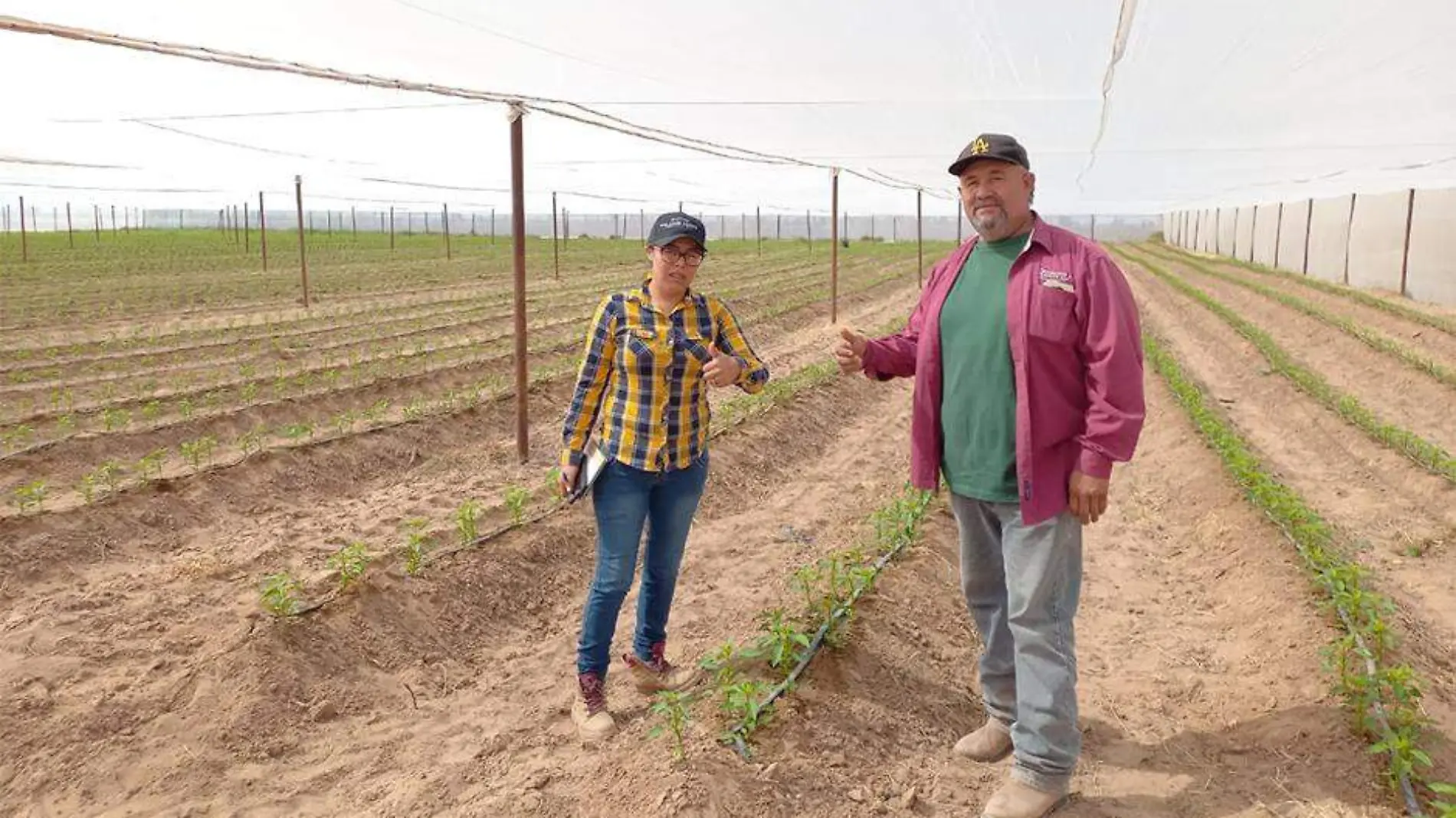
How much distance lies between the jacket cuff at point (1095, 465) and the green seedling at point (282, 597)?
10.7ft

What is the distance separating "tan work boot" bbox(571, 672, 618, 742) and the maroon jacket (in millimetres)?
1660

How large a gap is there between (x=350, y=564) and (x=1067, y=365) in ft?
11.3

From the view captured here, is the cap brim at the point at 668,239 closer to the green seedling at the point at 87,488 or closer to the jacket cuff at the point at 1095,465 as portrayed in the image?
the jacket cuff at the point at 1095,465

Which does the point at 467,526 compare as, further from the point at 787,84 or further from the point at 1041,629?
the point at 787,84

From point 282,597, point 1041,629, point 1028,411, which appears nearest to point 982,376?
point 1028,411

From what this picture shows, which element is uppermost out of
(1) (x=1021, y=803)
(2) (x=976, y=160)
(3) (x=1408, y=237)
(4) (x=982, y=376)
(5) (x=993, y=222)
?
(3) (x=1408, y=237)

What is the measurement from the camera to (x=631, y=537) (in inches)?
136

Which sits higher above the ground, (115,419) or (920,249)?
(920,249)

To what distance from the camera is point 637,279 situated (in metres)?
23.1

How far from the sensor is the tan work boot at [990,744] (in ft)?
11.1

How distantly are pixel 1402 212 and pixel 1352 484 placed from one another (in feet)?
54.4

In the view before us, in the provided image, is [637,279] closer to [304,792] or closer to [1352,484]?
[1352,484]

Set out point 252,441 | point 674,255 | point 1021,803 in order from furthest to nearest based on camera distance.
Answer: point 252,441 → point 674,255 → point 1021,803

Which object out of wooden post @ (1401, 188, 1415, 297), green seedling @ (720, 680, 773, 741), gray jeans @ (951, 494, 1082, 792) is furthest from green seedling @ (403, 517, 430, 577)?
wooden post @ (1401, 188, 1415, 297)
